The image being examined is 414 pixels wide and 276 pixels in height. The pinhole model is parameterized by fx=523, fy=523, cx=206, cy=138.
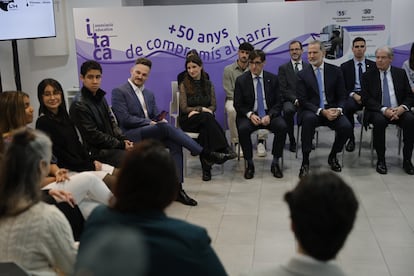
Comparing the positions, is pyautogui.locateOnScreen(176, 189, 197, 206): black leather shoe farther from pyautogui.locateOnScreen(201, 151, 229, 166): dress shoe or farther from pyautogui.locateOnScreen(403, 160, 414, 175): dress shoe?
pyautogui.locateOnScreen(403, 160, 414, 175): dress shoe

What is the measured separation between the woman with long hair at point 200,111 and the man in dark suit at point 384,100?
1498 mm

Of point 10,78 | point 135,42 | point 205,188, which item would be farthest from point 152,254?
point 10,78

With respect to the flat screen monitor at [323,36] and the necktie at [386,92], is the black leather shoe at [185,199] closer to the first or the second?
the necktie at [386,92]

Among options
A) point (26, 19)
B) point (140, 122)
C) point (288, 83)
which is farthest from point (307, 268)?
point (26, 19)

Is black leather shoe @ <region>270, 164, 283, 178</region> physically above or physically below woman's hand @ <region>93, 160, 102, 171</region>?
below

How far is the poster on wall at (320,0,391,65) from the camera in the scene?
6.73m

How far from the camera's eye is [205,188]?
497 centimetres

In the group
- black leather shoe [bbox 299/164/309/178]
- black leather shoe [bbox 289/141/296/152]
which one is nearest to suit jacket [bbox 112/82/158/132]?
black leather shoe [bbox 299/164/309/178]

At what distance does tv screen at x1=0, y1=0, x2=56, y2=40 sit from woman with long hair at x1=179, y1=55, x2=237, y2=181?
2334mm

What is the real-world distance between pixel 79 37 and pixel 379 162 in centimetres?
406

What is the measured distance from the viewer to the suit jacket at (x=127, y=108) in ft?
15.4

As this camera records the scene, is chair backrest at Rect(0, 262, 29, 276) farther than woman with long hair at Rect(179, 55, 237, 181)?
No

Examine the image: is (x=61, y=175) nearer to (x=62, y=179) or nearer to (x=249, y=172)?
(x=62, y=179)

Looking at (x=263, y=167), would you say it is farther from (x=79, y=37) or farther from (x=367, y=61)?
(x=79, y=37)
